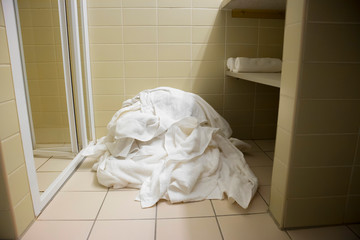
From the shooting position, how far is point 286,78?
93 centimetres

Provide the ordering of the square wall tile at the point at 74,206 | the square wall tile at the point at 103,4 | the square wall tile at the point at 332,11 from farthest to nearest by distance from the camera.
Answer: the square wall tile at the point at 103,4 < the square wall tile at the point at 74,206 < the square wall tile at the point at 332,11

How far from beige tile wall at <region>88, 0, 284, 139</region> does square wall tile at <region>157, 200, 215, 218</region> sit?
38.4 inches

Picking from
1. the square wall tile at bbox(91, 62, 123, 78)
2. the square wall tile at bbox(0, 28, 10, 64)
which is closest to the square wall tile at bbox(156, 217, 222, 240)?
the square wall tile at bbox(0, 28, 10, 64)

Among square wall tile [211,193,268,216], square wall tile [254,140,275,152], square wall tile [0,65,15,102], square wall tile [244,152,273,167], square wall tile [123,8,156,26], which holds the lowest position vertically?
square wall tile [211,193,268,216]

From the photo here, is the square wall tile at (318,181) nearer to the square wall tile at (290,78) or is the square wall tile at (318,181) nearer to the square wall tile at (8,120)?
the square wall tile at (290,78)

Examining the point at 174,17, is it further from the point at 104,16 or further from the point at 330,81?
the point at 330,81

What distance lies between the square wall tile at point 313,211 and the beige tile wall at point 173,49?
109 centimetres

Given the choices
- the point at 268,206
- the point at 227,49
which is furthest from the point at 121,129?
the point at 227,49

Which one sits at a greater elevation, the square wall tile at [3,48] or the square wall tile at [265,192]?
the square wall tile at [3,48]

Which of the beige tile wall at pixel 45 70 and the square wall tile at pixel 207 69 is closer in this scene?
the beige tile wall at pixel 45 70

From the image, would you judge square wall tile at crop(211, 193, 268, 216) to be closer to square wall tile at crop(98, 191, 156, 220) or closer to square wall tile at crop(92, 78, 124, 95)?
square wall tile at crop(98, 191, 156, 220)

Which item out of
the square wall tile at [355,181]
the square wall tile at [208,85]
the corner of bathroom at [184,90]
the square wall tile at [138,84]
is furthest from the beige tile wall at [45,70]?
the square wall tile at [355,181]

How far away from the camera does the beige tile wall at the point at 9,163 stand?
84cm

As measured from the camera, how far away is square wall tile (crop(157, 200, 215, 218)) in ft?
3.56
